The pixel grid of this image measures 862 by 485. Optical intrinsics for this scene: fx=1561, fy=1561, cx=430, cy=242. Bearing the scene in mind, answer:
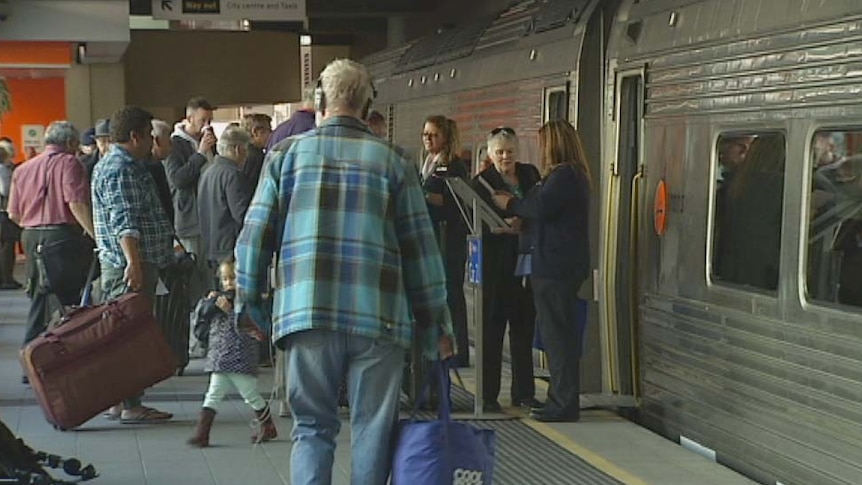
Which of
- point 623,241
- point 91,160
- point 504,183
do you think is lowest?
point 623,241

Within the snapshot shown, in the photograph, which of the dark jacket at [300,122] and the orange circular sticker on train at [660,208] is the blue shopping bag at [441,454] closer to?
the orange circular sticker on train at [660,208]

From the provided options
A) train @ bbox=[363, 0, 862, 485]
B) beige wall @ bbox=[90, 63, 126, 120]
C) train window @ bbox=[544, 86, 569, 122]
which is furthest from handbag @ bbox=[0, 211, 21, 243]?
train window @ bbox=[544, 86, 569, 122]

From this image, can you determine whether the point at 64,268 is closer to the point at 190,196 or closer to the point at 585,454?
the point at 190,196

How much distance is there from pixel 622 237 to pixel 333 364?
426 cm

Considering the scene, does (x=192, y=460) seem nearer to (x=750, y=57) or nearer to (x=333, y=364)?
(x=333, y=364)

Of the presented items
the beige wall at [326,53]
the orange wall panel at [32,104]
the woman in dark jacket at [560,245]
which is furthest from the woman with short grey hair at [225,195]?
the beige wall at [326,53]

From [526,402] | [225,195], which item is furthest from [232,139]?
[526,402]

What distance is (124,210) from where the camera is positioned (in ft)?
29.3

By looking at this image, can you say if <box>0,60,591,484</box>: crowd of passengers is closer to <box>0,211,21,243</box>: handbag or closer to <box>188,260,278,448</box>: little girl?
<box>188,260,278,448</box>: little girl

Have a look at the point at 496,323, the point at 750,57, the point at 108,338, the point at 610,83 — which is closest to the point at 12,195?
the point at 108,338

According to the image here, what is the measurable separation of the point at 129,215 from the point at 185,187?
288cm

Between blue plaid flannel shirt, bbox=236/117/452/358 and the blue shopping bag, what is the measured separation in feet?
0.97

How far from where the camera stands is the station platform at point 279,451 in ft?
25.2

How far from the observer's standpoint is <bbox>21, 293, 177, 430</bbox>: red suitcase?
8078mm
